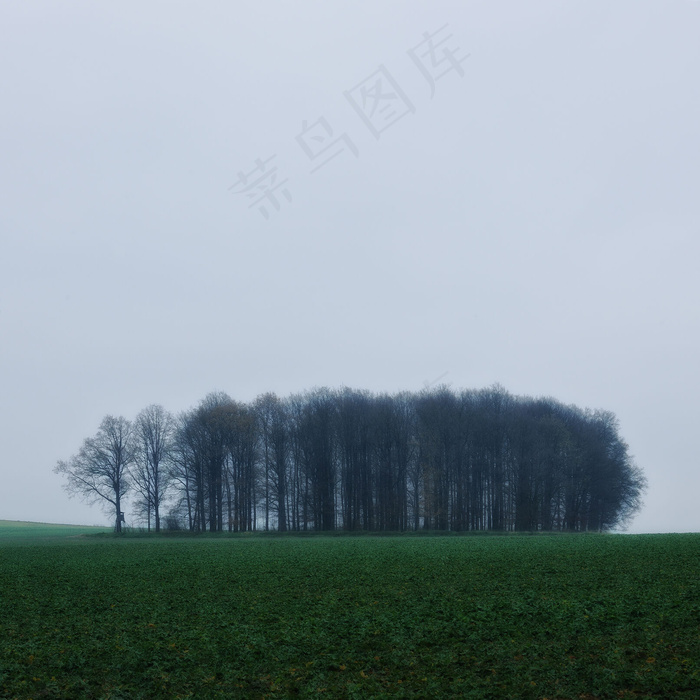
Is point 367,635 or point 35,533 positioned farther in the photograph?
point 35,533

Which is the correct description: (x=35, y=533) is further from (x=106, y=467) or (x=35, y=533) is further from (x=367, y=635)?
(x=367, y=635)

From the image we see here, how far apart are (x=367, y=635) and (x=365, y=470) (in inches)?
3075

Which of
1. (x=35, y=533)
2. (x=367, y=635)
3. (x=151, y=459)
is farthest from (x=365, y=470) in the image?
(x=367, y=635)

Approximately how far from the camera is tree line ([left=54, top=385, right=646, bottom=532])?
89.4 meters

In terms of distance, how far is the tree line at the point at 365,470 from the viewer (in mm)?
89375

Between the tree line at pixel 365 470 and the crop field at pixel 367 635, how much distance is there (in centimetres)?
6371

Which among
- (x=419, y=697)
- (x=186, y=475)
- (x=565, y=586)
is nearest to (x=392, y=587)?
(x=565, y=586)

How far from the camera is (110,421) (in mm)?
93812

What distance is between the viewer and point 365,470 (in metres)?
93.2

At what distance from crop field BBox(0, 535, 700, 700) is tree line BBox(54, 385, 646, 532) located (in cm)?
6371

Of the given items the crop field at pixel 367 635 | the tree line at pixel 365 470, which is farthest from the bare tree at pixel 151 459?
the crop field at pixel 367 635

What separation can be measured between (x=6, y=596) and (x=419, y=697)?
17.4m

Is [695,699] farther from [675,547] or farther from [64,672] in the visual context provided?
[675,547]

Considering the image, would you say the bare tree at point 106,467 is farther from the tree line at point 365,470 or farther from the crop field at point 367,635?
the crop field at point 367,635
